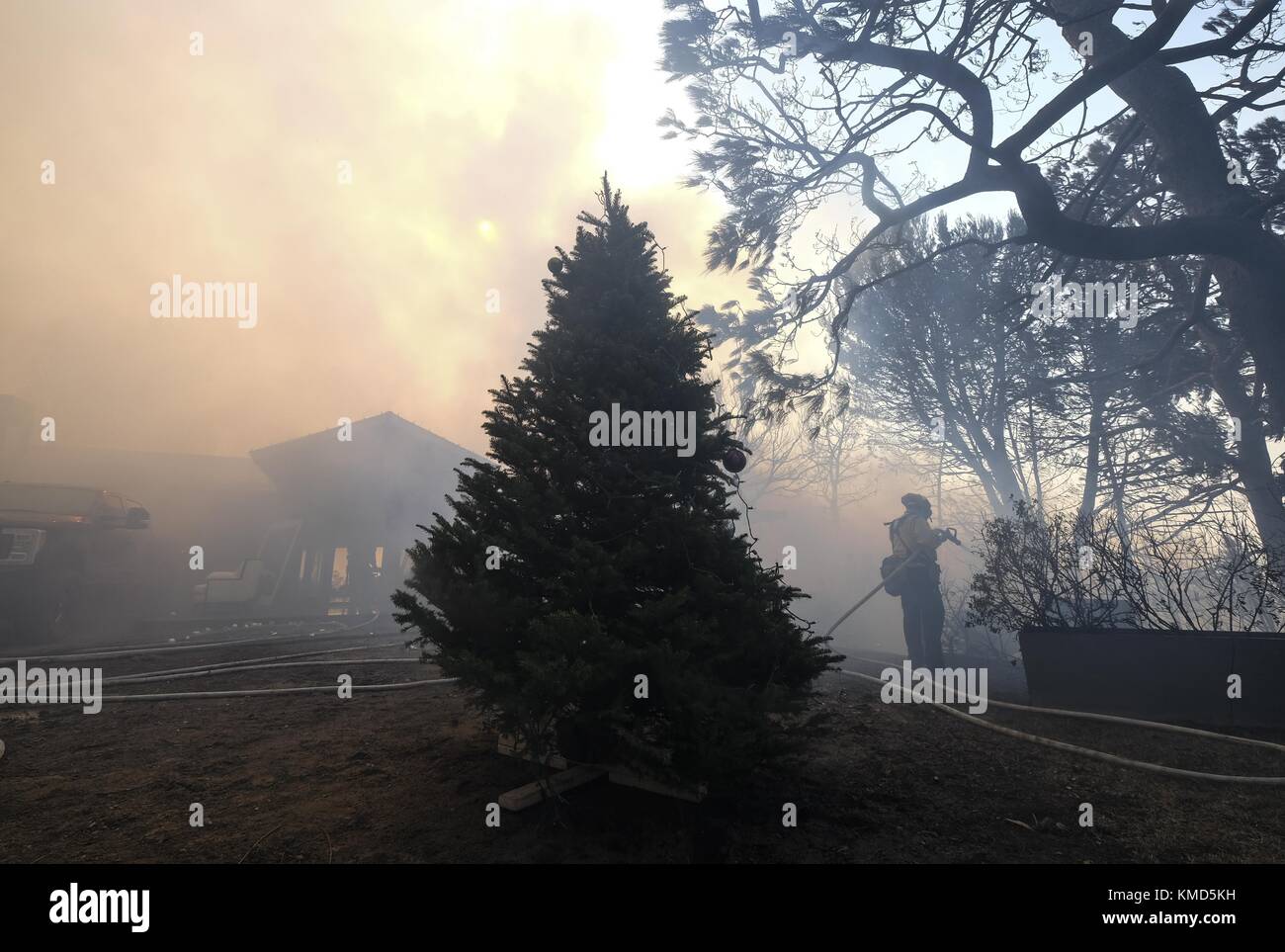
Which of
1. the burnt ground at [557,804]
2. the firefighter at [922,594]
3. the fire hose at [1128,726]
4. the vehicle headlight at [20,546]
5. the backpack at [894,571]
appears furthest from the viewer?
the vehicle headlight at [20,546]

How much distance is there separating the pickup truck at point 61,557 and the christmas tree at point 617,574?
1513cm

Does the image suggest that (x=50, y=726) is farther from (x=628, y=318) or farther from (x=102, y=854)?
(x=628, y=318)

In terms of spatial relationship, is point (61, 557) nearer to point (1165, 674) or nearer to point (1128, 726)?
point (1128, 726)

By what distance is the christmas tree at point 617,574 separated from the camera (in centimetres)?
294

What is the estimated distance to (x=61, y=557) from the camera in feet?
44.9

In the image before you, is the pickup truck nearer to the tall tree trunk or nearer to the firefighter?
the firefighter

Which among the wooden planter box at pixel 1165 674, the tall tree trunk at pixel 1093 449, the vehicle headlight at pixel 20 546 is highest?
the tall tree trunk at pixel 1093 449

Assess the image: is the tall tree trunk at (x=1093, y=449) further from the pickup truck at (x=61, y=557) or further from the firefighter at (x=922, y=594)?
the pickup truck at (x=61, y=557)

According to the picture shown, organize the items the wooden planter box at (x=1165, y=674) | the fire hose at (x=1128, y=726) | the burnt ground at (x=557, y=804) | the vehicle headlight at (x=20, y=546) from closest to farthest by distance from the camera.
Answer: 1. the burnt ground at (x=557, y=804)
2. the fire hose at (x=1128, y=726)
3. the wooden planter box at (x=1165, y=674)
4. the vehicle headlight at (x=20, y=546)

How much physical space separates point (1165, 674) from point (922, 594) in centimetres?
456

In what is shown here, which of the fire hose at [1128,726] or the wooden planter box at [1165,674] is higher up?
the wooden planter box at [1165,674]

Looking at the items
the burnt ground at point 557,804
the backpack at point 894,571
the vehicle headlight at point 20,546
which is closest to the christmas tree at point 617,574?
the burnt ground at point 557,804

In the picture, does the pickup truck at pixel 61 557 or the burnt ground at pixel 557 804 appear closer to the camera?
the burnt ground at pixel 557 804
